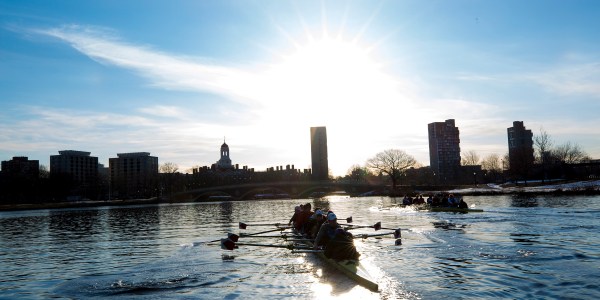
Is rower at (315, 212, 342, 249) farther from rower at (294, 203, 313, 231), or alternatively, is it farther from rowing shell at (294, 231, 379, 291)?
rower at (294, 203, 313, 231)

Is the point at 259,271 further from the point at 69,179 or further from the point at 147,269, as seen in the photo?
the point at 69,179

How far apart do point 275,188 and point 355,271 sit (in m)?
142

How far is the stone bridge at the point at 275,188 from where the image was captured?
144875mm

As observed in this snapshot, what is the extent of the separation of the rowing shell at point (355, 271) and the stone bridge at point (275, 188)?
12649 cm

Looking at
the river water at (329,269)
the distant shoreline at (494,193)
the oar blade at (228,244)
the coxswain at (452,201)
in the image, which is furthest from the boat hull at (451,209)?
the distant shoreline at (494,193)

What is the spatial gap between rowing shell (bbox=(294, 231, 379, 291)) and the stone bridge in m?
126

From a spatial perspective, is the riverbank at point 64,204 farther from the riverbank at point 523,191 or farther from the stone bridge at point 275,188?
the stone bridge at point 275,188

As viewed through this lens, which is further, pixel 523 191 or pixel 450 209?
pixel 523 191

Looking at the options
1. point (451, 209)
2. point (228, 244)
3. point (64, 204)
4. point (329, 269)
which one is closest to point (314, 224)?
point (228, 244)

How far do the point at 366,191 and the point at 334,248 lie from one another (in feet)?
437

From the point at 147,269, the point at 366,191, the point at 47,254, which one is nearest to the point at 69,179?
the point at 366,191

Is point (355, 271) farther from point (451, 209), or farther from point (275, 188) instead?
point (275, 188)

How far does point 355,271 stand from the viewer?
575 inches

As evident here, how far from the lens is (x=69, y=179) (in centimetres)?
15475
